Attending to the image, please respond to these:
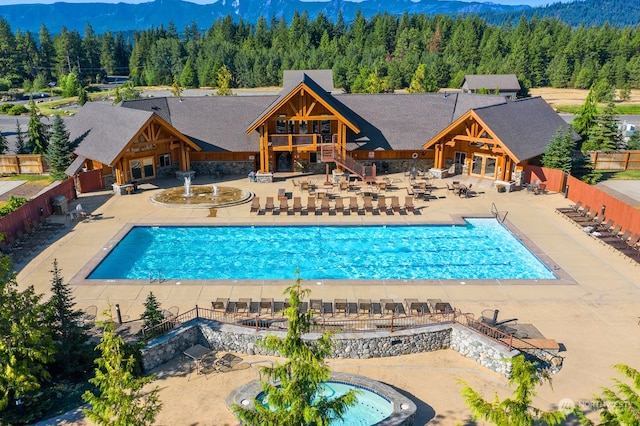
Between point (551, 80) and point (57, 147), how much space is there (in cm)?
9628

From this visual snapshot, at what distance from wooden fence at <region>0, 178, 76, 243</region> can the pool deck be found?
0.97 m

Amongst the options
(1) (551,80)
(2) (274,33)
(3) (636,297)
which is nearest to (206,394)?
(3) (636,297)

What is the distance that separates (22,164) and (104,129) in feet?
28.2

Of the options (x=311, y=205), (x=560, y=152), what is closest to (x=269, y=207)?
(x=311, y=205)

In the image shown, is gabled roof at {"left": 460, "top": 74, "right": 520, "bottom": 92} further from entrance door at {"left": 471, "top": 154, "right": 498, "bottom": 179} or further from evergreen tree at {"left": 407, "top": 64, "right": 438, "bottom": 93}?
entrance door at {"left": 471, "top": 154, "right": 498, "bottom": 179}

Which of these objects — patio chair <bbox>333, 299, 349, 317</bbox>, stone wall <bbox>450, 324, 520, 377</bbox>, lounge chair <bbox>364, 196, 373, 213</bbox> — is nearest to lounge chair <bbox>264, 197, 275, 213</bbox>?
lounge chair <bbox>364, 196, 373, 213</bbox>

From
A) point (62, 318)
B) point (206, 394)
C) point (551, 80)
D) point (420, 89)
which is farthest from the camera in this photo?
point (551, 80)

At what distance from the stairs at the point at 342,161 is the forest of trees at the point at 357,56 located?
5253 cm

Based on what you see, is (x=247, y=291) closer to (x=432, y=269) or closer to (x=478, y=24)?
(x=432, y=269)

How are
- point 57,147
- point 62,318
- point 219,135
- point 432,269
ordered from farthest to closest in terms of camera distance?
point 219,135 < point 57,147 < point 432,269 < point 62,318

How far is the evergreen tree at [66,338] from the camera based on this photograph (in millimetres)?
14594

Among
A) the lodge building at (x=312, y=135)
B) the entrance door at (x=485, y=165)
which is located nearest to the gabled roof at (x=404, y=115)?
the lodge building at (x=312, y=135)

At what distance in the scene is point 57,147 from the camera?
3362cm

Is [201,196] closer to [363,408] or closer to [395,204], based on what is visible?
[395,204]
